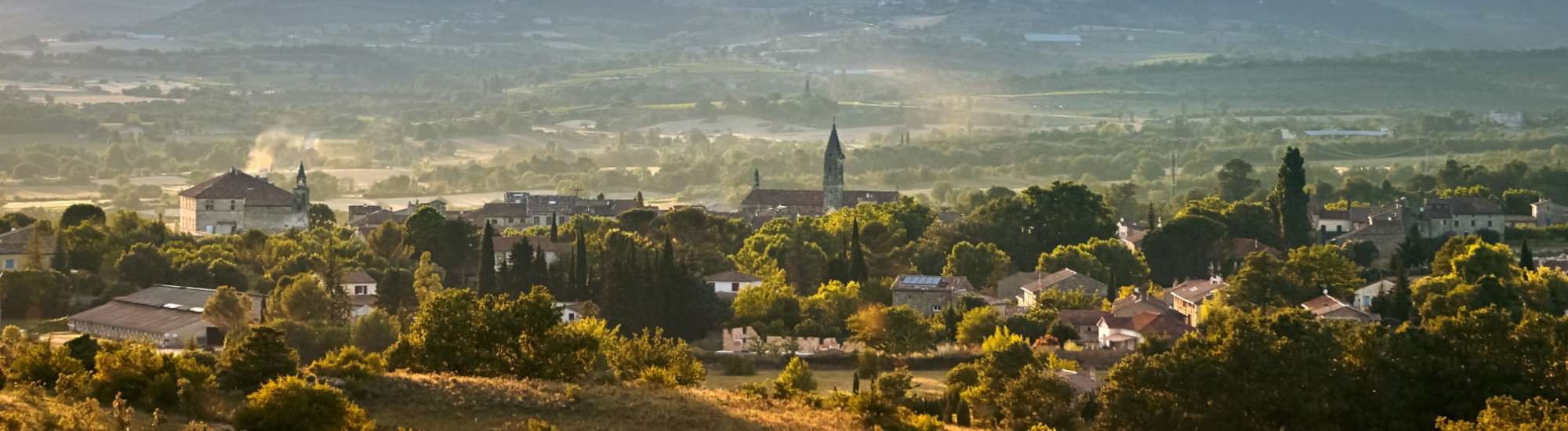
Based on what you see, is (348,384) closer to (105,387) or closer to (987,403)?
(105,387)

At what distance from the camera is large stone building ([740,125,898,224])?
131 m

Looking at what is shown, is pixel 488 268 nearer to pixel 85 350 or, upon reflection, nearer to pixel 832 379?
pixel 832 379

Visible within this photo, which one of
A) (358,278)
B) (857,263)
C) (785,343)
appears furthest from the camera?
(857,263)

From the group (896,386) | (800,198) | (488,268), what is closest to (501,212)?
(800,198)

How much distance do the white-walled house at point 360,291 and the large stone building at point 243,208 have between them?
2817cm

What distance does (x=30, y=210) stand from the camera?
140500mm

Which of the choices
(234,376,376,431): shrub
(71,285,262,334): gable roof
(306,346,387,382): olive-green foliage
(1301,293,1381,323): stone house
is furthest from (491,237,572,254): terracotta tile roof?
(234,376,376,431): shrub

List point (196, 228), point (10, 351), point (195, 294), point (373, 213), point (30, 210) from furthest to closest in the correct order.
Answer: point (30, 210)
point (373, 213)
point (196, 228)
point (195, 294)
point (10, 351)

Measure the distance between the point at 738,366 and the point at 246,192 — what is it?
49965 millimetres

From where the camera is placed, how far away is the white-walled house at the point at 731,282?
3474 inches

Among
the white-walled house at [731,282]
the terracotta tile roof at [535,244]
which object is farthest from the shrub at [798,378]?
the terracotta tile roof at [535,244]

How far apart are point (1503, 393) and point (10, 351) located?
1210 inches

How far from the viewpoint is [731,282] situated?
89.2 m

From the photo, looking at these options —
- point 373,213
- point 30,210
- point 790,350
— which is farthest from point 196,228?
point 790,350
